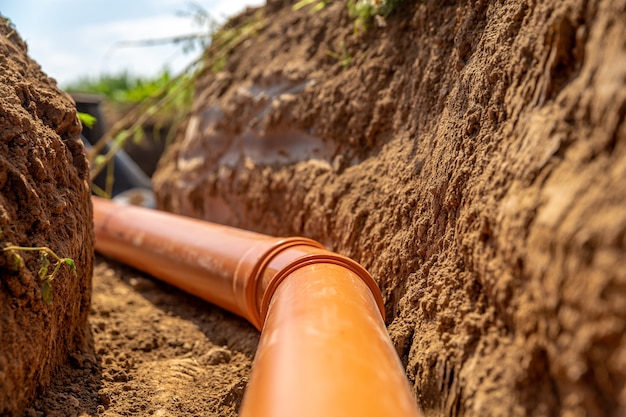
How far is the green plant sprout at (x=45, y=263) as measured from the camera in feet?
5.01

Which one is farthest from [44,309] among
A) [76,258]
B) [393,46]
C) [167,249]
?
[393,46]

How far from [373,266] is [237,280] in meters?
0.51

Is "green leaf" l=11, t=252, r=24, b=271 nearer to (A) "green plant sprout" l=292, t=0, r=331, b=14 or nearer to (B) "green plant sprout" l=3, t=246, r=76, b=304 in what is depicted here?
(B) "green plant sprout" l=3, t=246, r=76, b=304

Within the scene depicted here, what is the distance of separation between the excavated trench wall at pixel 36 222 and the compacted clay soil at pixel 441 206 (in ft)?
0.39

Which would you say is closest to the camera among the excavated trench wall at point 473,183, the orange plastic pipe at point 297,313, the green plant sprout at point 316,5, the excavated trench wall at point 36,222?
the excavated trench wall at point 473,183

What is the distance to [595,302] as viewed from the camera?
99 cm

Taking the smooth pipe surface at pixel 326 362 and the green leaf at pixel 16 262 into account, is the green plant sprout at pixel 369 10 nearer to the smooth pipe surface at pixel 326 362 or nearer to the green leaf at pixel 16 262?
the smooth pipe surface at pixel 326 362

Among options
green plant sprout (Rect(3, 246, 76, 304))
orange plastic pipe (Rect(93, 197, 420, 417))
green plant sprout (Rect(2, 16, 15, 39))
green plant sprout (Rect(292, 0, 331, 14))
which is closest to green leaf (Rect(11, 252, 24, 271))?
green plant sprout (Rect(3, 246, 76, 304))

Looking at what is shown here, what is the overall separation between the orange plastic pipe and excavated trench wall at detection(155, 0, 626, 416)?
7.3 inches

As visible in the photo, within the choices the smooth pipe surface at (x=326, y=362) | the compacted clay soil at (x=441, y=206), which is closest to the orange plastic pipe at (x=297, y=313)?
the smooth pipe surface at (x=326, y=362)

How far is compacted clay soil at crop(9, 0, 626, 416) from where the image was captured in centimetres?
107

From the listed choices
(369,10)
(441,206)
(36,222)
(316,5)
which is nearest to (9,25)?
(36,222)

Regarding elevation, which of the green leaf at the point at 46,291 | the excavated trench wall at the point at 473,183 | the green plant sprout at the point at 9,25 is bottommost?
the green leaf at the point at 46,291

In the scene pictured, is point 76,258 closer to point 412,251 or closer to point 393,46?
point 412,251
